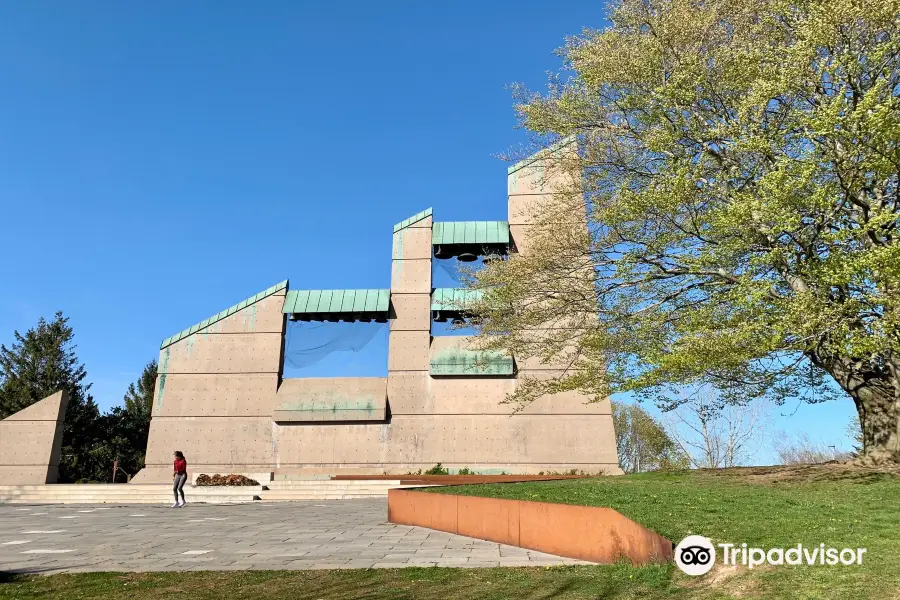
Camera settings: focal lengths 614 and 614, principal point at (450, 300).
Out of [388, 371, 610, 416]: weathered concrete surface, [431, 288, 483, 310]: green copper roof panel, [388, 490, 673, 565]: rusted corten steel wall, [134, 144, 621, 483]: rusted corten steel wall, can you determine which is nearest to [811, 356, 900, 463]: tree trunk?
[388, 490, 673, 565]: rusted corten steel wall

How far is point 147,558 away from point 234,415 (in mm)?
20405

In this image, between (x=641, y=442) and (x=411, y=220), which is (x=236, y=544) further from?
(x=641, y=442)

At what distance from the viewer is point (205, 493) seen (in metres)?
22.8

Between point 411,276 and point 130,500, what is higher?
point 411,276

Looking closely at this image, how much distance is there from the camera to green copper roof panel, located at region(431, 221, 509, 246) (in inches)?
1160

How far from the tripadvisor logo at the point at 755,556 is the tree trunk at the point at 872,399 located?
9423mm

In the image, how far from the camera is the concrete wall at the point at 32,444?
28.4m

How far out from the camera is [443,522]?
12.6 meters

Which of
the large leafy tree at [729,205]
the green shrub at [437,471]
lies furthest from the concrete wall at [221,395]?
the large leafy tree at [729,205]

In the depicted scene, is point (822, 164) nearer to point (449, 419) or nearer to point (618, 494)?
point (618, 494)

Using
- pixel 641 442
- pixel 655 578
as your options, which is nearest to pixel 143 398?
pixel 641 442

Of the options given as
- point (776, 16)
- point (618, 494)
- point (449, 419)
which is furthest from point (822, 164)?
point (449, 419)

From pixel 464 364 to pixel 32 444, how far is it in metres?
20.6

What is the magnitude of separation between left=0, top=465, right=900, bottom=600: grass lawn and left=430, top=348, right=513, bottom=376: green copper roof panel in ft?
57.3
